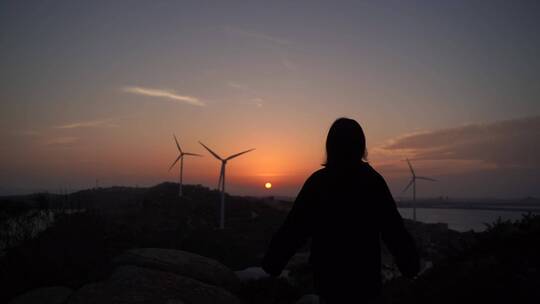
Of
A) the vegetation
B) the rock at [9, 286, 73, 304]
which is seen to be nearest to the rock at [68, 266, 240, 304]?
the rock at [9, 286, 73, 304]

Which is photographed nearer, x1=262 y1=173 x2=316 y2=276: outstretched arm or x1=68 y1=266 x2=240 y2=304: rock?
x1=262 y1=173 x2=316 y2=276: outstretched arm

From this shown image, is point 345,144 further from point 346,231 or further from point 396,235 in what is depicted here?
point 396,235

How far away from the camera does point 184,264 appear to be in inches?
433

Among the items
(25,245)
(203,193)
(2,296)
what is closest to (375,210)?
(2,296)

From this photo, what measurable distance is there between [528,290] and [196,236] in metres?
15.8

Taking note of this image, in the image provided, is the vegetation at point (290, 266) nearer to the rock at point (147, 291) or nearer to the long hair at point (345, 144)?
the rock at point (147, 291)

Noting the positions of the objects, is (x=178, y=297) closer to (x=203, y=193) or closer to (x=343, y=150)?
(x=343, y=150)

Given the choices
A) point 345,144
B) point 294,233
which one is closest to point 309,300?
point 294,233

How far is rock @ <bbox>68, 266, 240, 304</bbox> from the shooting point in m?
8.13

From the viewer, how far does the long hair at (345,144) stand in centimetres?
431

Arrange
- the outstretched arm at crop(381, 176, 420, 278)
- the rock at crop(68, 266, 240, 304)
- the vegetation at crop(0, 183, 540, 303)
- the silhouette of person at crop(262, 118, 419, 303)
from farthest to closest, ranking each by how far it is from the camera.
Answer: the vegetation at crop(0, 183, 540, 303), the rock at crop(68, 266, 240, 304), the outstretched arm at crop(381, 176, 420, 278), the silhouette of person at crop(262, 118, 419, 303)

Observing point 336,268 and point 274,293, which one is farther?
point 274,293

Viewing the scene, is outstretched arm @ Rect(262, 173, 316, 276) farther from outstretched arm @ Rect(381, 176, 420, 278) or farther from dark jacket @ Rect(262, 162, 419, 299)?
outstretched arm @ Rect(381, 176, 420, 278)

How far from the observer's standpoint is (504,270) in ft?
27.9
